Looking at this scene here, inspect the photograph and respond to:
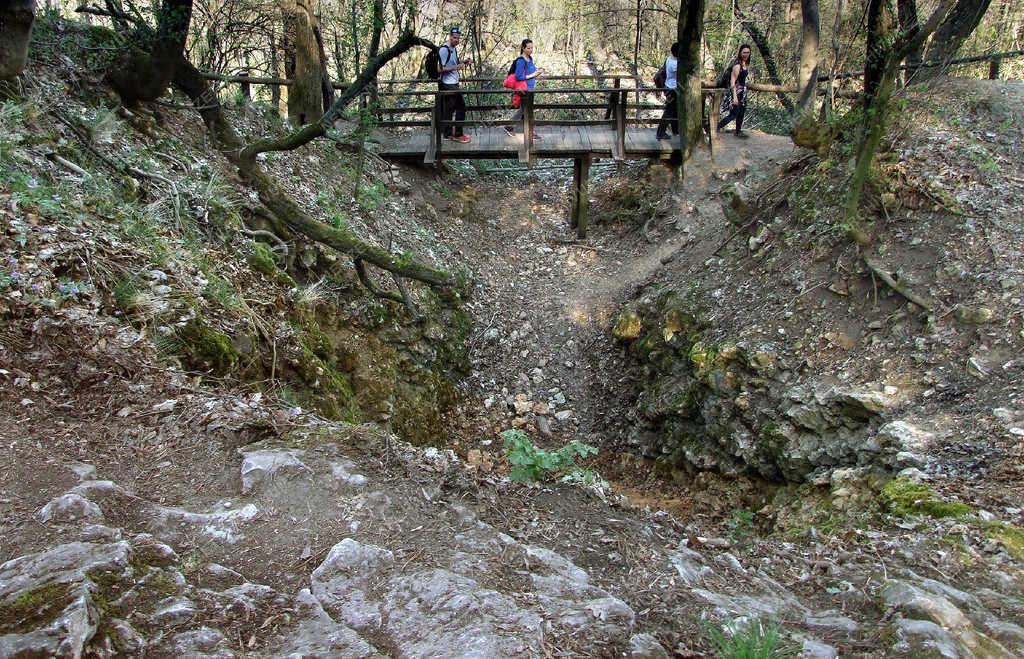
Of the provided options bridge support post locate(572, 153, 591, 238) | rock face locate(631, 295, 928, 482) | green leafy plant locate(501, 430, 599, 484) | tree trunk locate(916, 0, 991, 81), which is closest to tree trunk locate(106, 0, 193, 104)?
green leafy plant locate(501, 430, 599, 484)

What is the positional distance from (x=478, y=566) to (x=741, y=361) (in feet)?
14.7

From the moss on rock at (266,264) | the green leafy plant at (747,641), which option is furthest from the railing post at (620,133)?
the green leafy plant at (747,641)

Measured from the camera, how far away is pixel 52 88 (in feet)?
18.0

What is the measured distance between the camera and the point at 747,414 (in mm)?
5941

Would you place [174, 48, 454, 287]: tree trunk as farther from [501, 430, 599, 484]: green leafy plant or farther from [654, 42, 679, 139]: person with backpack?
[654, 42, 679, 139]: person with backpack

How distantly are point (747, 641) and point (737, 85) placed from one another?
10398 millimetres

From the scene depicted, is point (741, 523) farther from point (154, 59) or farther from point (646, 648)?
point (154, 59)

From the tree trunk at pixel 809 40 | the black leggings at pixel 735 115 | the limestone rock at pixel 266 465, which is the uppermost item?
the tree trunk at pixel 809 40

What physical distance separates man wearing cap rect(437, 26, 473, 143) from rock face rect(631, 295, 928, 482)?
5.08 metres

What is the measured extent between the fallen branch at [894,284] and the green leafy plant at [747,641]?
13.9 ft

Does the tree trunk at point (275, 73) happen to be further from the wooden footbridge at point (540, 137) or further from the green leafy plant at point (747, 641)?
the green leafy plant at point (747, 641)

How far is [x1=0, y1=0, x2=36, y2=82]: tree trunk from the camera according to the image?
447cm

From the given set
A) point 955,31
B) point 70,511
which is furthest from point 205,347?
point 955,31

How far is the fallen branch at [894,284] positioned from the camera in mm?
5516
